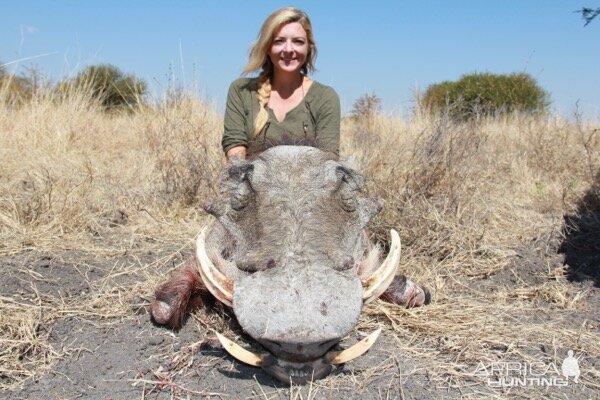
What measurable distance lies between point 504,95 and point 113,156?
9.80 metres

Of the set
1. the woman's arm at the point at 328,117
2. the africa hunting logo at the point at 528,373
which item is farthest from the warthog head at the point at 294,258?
the woman's arm at the point at 328,117

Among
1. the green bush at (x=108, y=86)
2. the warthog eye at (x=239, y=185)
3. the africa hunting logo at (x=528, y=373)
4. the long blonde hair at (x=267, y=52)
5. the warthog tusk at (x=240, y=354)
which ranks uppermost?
the long blonde hair at (x=267, y=52)

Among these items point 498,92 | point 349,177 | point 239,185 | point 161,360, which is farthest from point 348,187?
point 498,92

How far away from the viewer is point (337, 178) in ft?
8.80

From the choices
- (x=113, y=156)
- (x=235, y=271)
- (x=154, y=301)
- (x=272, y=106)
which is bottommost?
(x=113, y=156)

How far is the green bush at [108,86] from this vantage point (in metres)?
8.50

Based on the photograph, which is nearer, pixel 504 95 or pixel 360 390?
pixel 360 390

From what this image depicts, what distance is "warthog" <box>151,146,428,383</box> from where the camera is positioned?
2047mm

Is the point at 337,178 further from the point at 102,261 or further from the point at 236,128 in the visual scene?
the point at 102,261

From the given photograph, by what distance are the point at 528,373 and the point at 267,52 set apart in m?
2.78

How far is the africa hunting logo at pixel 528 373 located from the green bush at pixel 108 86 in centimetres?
637

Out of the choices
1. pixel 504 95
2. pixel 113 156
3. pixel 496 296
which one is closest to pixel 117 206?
pixel 113 156

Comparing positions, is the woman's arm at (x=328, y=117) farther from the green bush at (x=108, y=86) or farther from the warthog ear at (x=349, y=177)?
the green bush at (x=108, y=86)

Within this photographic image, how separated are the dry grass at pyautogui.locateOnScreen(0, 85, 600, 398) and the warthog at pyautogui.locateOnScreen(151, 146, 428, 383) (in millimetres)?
236
